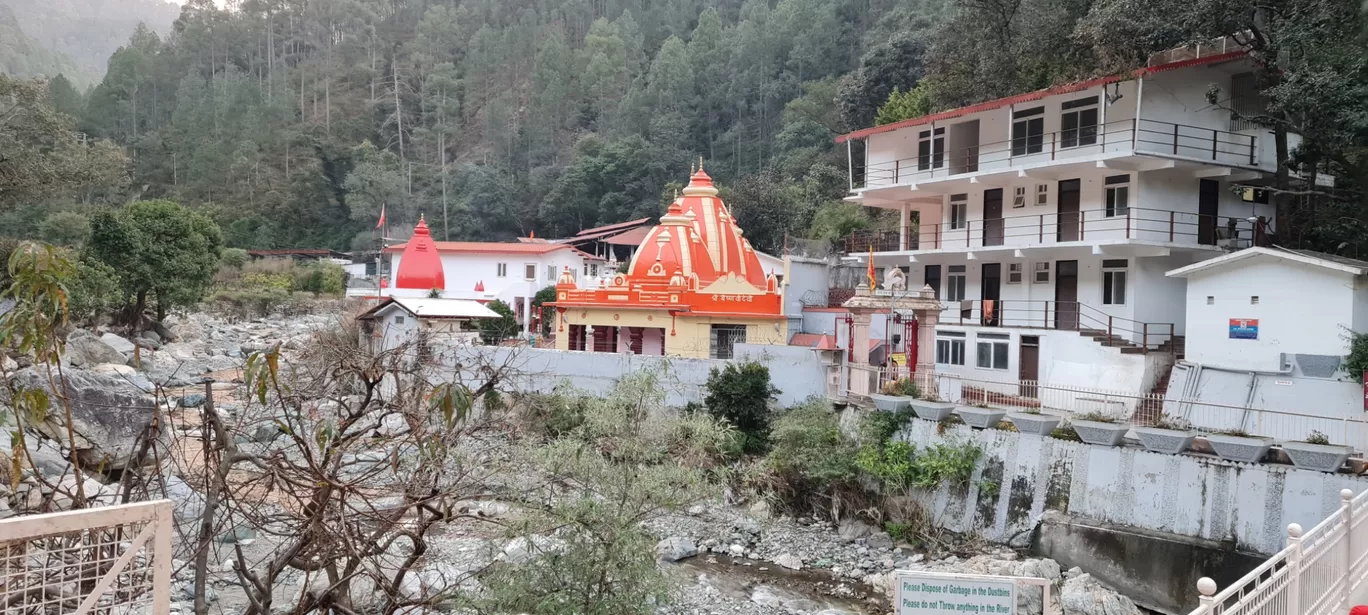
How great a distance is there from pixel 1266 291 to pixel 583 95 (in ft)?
217

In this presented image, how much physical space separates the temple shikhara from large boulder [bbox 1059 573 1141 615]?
13956 millimetres

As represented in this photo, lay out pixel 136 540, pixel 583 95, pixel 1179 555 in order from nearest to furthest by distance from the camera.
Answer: pixel 136 540 < pixel 1179 555 < pixel 583 95

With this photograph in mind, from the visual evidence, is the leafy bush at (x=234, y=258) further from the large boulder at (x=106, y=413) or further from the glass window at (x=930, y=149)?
the glass window at (x=930, y=149)

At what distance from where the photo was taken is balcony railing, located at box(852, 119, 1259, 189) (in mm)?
20625

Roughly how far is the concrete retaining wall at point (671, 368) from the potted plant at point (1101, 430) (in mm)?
6739

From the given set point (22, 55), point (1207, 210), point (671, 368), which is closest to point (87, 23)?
point (22, 55)

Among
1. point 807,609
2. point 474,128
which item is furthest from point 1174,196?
point 474,128

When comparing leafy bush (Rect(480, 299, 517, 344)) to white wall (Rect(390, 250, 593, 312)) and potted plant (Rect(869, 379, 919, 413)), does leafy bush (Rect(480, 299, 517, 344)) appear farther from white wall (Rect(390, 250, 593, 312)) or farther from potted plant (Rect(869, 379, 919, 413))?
potted plant (Rect(869, 379, 919, 413))

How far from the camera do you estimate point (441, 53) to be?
304 ft

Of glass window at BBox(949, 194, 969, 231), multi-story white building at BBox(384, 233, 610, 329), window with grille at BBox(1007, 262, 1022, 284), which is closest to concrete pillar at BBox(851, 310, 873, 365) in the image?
window with grille at BBox(1007, 262, 1022, 284)

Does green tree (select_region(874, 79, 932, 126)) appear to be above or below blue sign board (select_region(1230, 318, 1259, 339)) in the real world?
above

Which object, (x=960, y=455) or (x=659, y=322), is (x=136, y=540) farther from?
(x=659, y=322)

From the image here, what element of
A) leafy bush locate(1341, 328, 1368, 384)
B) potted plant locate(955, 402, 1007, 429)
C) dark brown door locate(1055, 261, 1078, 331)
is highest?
dark brown door locate(1055, 261, 1078, 331)

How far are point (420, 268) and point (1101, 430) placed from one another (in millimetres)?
30840
